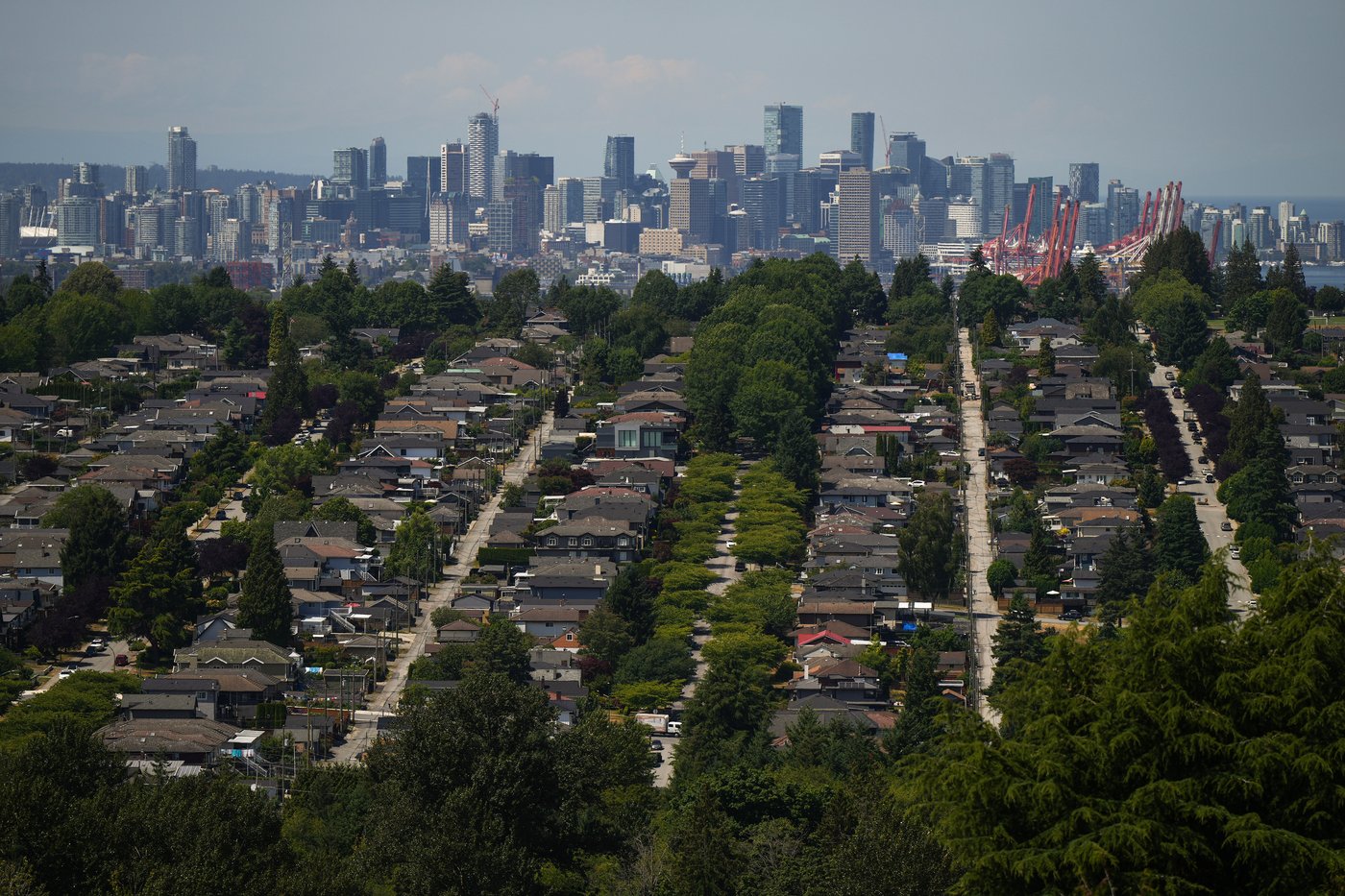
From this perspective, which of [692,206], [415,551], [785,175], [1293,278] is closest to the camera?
[415,551]

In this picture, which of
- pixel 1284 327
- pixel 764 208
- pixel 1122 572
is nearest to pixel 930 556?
pixel 1122 572

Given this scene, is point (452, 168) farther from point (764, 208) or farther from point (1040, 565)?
point (1040, 565)

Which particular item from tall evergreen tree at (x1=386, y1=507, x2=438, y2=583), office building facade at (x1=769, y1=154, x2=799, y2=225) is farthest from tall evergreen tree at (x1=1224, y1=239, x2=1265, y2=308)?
office building facade at (x1=769, y1=154, x2=799, y2=225)

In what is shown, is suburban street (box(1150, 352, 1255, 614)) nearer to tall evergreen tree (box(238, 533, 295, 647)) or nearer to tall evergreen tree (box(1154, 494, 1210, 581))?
tall evergreen tree (box(1154, 494, 1210, 581))

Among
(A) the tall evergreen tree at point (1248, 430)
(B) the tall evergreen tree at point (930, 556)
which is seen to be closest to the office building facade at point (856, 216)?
(A) the tall evergreen tree at point (1248, 430)

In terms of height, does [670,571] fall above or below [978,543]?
below
